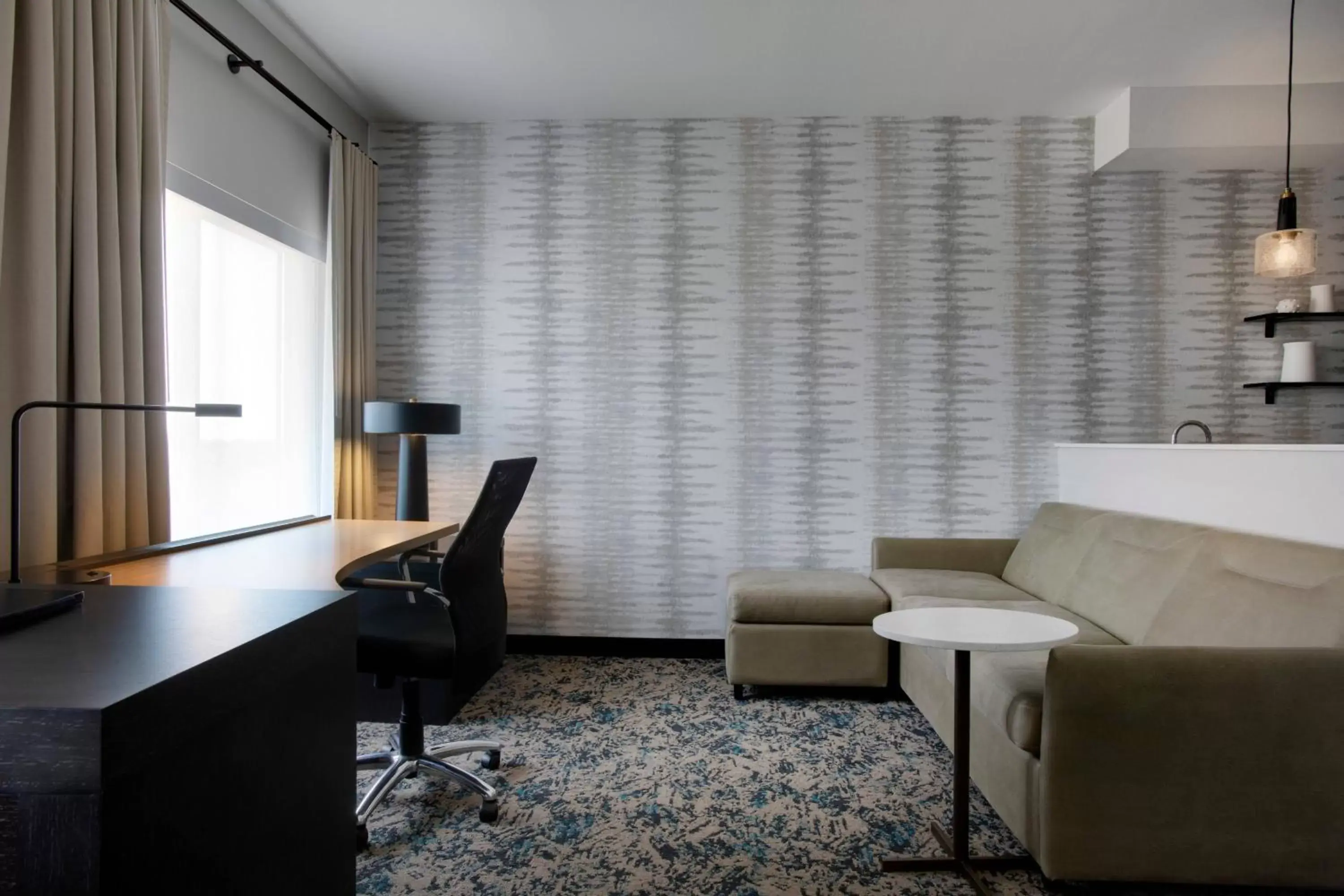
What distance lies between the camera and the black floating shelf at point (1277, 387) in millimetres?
3578

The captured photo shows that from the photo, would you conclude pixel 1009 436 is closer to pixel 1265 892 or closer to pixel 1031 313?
pixel 1031 313

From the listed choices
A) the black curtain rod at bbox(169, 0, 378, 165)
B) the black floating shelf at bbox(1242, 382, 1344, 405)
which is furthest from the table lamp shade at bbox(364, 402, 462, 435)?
the black floating shelf at bbox(1242, 382, 1344, 405)

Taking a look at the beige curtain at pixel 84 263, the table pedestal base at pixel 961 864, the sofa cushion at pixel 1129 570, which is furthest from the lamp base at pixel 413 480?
the sofa cushion at pixel 1129 570

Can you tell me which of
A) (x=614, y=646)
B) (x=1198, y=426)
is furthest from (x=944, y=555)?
(x=614, y=646)

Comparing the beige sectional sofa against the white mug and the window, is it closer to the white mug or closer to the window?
the white mug

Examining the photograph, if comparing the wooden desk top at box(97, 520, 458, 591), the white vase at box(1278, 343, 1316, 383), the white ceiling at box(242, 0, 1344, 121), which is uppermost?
the white ceiling at box(242, 0, 1344, 121)

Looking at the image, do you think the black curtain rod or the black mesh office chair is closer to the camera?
the black mesh office chair

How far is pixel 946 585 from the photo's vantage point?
3244 mm

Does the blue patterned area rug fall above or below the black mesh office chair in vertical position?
below

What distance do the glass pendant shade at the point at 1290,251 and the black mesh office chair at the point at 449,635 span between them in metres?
3.05

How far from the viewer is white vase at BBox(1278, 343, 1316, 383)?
3.56m

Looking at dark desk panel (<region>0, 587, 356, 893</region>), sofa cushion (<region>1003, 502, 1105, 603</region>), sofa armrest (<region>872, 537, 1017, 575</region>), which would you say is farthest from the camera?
sofa armrest (<region>872, 537, 1017, 575</region>)

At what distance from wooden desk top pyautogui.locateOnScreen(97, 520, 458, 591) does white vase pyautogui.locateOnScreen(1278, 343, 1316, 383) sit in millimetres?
4034

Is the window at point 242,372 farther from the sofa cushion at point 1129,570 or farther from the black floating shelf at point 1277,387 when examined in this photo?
the black floating shelf at point 1277,387
